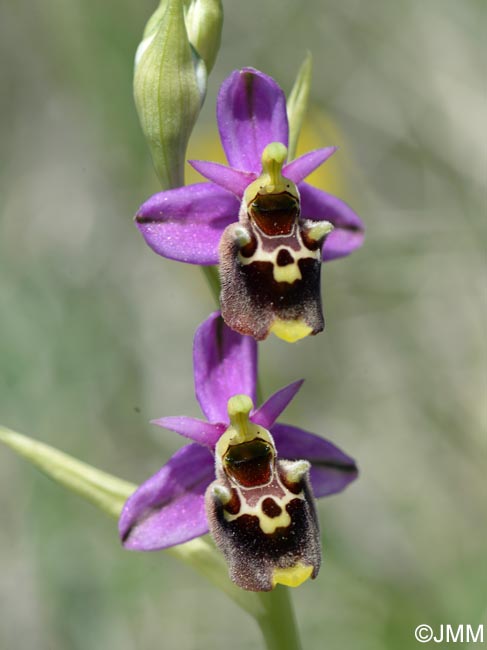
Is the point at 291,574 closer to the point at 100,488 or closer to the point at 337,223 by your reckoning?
the point at 100,488

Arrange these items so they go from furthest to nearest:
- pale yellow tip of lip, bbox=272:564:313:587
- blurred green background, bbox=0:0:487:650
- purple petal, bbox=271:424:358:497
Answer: blurred green background, bbox=0:0:487:650
purple petal, bbox=271:424:358:497
pale yellow tip of lip, bbox=272:564:313:587

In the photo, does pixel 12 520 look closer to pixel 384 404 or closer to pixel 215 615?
pixel 215 615

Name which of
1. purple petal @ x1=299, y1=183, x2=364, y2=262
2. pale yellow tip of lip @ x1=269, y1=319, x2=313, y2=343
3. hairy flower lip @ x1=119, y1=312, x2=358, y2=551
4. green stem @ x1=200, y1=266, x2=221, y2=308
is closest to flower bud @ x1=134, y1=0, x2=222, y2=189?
green stem @ x1=200, y1=266, x2=221, y2=308

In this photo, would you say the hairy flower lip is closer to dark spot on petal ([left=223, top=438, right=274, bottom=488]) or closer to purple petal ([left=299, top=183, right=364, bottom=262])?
dark spot on petal ([left=223, top=438, right=274, bottom=488])

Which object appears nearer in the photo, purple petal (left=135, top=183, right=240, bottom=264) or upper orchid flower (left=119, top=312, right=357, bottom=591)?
upper orchid flower (left=119, top=312, right=357, bottom=591)

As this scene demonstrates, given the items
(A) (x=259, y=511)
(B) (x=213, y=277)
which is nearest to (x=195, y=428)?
(A) (x=259, y=511)

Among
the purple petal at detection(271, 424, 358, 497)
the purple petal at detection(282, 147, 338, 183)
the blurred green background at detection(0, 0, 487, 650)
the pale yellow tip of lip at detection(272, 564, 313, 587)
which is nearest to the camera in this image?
the pale yellow tip of lip at detection(272, 564, 313, 587)
